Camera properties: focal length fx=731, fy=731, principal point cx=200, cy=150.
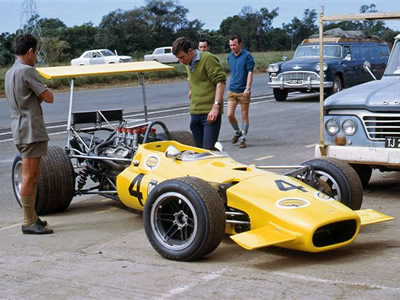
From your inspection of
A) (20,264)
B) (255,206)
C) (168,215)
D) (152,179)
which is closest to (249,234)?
(255,206)

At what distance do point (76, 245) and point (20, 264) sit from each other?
0.74 meters

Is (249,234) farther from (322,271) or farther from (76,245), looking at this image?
A: (76,245)

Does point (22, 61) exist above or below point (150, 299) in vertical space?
above

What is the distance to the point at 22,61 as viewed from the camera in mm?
7023

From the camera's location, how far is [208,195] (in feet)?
18.7

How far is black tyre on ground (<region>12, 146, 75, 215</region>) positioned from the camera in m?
7.66

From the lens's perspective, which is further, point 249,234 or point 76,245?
point 76,245

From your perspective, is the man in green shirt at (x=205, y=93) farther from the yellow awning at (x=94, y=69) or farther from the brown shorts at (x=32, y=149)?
the brown shorts at (x=32, y=149)

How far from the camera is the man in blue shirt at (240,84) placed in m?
13.0

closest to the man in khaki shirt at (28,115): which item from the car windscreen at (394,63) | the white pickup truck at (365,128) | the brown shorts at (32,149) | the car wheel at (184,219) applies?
the brown shorts at (32,149)

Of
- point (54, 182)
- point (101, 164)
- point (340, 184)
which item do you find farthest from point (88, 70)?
point (340, 184)

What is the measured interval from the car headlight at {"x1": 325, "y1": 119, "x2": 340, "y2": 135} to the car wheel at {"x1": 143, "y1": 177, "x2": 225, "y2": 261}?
318cm

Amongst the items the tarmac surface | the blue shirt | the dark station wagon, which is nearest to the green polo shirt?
the tarmac surface

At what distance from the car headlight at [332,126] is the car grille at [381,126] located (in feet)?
1.14
